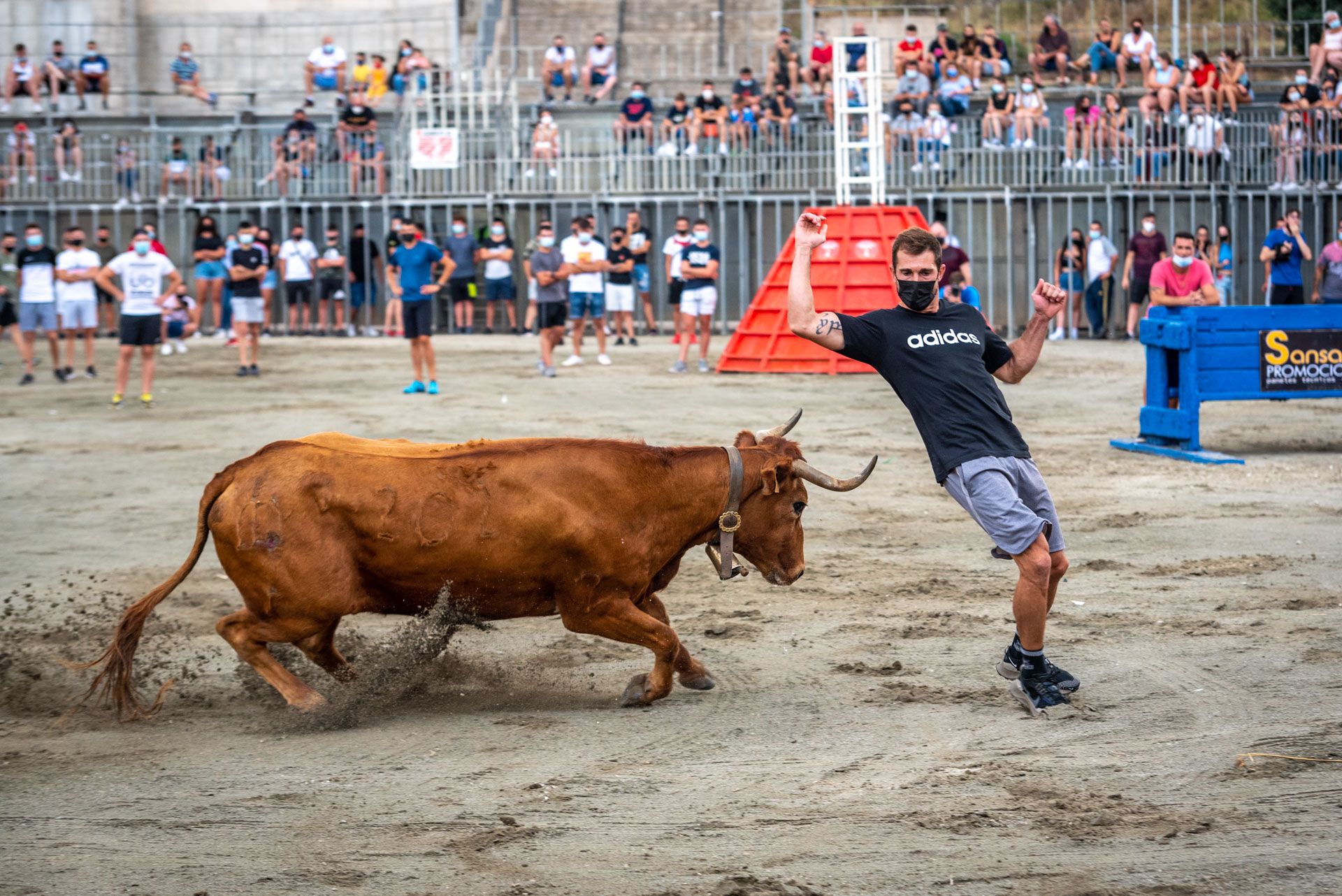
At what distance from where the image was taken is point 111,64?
36.2 metres

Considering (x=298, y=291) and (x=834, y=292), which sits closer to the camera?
(x=834, y=292)

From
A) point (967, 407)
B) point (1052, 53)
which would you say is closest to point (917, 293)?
point (967, 407)

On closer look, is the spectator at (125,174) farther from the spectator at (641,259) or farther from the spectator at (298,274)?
the spectator at (641,259)

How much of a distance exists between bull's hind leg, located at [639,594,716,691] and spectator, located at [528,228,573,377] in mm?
12569

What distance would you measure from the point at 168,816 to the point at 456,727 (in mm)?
1330

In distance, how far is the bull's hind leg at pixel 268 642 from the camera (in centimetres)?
625

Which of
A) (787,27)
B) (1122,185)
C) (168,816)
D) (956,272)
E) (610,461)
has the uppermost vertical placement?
(787,27)

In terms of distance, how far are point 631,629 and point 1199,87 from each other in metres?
23.5

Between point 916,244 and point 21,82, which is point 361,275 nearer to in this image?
point 21,82

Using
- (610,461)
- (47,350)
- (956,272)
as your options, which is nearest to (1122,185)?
(956,272)

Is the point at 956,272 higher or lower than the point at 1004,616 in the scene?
higher

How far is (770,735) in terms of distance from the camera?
19.6 feet

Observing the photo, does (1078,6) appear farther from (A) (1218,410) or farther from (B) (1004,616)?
(B) (1004,616)

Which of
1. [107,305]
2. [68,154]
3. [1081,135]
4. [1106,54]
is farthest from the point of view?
[68,154]
